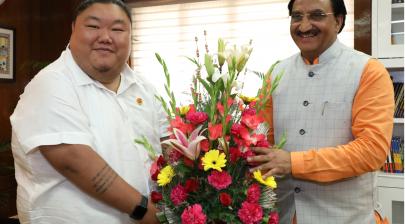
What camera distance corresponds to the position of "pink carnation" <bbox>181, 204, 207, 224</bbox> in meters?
1.01

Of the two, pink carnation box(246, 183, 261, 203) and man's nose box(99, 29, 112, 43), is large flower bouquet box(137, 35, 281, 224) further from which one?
man's nose box(99, 29, 112, 43)

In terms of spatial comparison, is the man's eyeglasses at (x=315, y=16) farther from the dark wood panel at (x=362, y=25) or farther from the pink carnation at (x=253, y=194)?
the dark wood panel at (x=362, y=25)

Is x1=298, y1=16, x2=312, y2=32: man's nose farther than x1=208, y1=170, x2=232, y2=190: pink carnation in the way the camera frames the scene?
Yes

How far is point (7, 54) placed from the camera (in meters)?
3.41

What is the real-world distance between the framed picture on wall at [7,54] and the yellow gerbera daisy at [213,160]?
2906 millimetres

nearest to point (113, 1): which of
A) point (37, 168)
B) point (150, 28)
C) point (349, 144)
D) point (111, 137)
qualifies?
point (111, 137)

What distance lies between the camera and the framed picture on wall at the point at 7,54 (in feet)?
11.0

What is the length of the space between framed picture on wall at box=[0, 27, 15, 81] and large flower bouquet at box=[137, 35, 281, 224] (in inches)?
109

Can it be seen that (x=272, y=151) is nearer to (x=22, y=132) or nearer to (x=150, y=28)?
(x=22, y=132)

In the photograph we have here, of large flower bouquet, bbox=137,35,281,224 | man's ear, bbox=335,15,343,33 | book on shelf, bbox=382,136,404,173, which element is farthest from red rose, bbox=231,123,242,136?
book on shelf, bbox=382,136,404,173

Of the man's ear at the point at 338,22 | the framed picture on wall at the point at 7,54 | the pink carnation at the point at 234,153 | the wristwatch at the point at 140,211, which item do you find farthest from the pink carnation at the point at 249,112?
the framed picture on wall at the point at 7,54

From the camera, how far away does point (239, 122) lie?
1.12 m

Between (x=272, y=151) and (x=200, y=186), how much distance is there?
0.90 feet

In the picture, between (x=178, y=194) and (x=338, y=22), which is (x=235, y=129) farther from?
(x=338, y=22)
